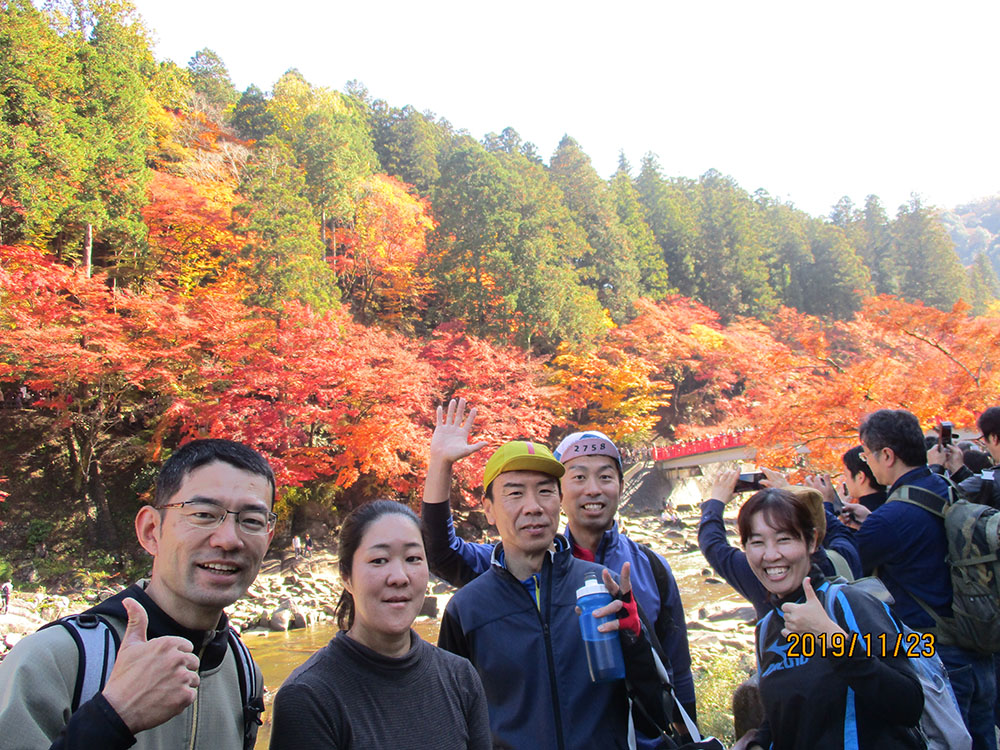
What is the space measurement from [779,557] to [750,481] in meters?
0.56

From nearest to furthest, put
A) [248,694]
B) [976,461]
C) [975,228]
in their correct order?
[248,694], [976,461], [975,228]

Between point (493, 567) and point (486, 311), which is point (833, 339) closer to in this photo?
point (486, 311)

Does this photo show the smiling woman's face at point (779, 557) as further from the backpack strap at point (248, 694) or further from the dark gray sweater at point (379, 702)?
the backpack strap at point (248, 694)

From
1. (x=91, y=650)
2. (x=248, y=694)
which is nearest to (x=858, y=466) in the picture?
(x=248, y=694)

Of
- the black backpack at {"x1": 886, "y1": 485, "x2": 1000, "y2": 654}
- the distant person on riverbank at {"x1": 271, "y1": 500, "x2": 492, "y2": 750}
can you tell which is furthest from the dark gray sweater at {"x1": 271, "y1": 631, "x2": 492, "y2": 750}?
the black backpack at {"x1": 886, "y1": 485, "x2": 1000, "y2": 654}

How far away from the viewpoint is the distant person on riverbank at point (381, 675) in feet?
4.48

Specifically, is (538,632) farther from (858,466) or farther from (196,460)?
(858,466)

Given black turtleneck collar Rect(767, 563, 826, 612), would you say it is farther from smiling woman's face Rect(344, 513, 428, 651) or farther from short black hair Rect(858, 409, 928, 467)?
smiling woman's face Rect(344, 513, 428, 651)

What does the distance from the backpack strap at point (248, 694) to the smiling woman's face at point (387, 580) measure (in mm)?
243

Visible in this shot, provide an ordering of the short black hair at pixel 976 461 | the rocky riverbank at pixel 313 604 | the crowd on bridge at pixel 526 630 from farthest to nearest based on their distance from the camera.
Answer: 1. the rocky riverbank at pixel 313 604
2. the short black hair at pixel 976 461
3. the crowd on bridge at pixel 526 630

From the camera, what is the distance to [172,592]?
4.39 ft

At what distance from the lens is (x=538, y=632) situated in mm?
1841

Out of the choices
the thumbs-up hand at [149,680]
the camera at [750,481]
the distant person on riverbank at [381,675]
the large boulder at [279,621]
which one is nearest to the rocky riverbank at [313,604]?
the large boulder at [279,621]

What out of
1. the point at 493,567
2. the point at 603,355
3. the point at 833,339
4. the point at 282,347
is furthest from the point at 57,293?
the point at 833,339
